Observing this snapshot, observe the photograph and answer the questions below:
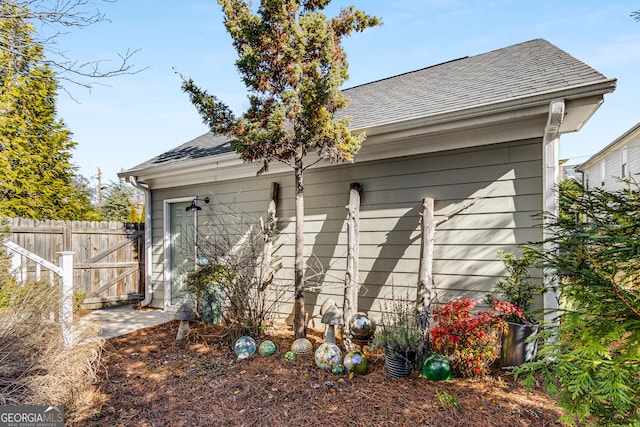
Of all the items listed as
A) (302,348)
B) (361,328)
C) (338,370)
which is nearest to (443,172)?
(361,328)

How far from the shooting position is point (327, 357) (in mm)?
3488

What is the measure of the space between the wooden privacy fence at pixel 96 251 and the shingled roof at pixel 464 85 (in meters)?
1.60

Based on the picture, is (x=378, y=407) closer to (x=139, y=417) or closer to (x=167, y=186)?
(x=139, y=417)

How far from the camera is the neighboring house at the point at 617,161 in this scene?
34.8 feet

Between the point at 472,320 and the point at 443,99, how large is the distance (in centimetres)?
262

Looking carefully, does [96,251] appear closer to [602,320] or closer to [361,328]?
[361,328]

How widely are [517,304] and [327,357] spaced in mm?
1933

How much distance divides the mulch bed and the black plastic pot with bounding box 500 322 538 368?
0.66 ft

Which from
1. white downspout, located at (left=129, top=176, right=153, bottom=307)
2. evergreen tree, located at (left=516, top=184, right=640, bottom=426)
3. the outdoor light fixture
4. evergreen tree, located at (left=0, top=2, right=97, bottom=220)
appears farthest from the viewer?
evergreen tree, located at (left=0, top=2, right=97, bottom=220)

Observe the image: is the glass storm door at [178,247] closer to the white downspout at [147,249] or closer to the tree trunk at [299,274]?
the white downspout at [147,249]

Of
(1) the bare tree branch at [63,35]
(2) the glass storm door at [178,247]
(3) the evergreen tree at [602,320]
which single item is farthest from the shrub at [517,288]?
(2) the glass storm door at [178,247]

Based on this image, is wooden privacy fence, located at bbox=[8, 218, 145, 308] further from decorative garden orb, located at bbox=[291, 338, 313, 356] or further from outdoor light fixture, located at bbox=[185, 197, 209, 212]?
decorative garden orb, located at bbox=[291, 338, 313, 356]

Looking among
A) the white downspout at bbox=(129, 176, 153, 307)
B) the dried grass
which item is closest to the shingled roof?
the white downspout at bbox=(129, 176, 153, 307)

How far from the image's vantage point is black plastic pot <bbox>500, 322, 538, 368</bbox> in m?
3.21
